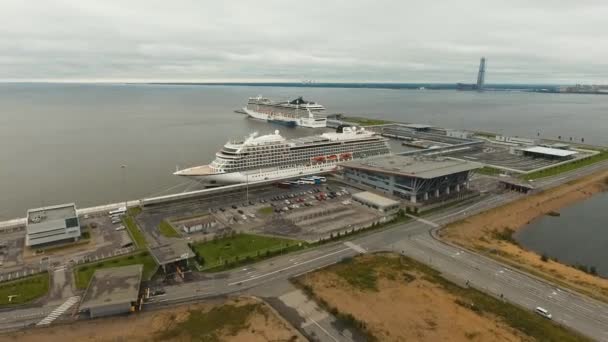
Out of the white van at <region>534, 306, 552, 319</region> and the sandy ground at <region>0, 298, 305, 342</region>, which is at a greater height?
the white van at <region>534, 306, 552, 319</region>

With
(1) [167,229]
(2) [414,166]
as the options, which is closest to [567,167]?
(2) [414,166]

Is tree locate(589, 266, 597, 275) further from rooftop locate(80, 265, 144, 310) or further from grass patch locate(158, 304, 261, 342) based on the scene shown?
rooftop locate(80, 265, 144, 310)

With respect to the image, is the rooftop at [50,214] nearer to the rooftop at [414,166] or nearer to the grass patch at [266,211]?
the grass patch at [266,211]

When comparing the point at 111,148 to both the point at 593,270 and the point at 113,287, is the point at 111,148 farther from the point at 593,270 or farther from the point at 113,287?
the point at 593,270

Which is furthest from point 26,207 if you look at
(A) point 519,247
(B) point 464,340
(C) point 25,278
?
(A) point 519,247

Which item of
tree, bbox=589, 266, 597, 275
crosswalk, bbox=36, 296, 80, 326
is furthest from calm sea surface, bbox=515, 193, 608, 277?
crosswalk, bbox=36, 296, 80, 326

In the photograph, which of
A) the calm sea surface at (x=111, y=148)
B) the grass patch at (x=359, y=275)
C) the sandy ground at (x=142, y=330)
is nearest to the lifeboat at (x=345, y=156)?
the calm sea surface at (x=111, y=148)

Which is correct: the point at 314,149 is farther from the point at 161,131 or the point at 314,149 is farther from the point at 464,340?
the point at 161,131
